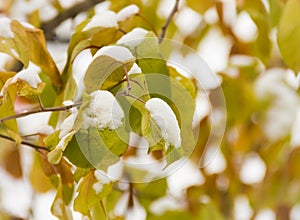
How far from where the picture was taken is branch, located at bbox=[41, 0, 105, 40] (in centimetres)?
95

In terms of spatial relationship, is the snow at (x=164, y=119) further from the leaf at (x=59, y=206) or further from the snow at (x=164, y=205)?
the snow at (x=164, y=205)

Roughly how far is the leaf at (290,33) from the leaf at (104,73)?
21 cm

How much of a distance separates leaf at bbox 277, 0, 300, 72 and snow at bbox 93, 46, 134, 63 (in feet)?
0.67

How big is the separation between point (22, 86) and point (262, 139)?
1060 mm

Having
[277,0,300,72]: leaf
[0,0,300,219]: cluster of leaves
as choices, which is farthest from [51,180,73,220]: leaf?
[277,0,300,72]: leaf

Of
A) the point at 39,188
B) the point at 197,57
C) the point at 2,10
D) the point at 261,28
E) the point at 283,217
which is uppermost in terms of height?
the point at 197,57

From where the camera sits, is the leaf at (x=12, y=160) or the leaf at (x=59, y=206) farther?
the leaf at (x=12, y=160)

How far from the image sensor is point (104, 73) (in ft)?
1.79

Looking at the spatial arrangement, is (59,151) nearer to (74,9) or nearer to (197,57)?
(197,57)

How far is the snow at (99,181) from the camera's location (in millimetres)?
584

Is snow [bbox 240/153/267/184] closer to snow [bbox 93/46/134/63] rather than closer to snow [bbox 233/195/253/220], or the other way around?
snow [bbox 233/195/253/220]

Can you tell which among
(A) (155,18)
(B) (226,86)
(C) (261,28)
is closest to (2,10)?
(A) (155,18)

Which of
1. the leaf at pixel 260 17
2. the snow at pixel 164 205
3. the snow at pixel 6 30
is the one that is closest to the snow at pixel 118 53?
the snow at pixel 6 30

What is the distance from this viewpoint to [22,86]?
552 millimetres
